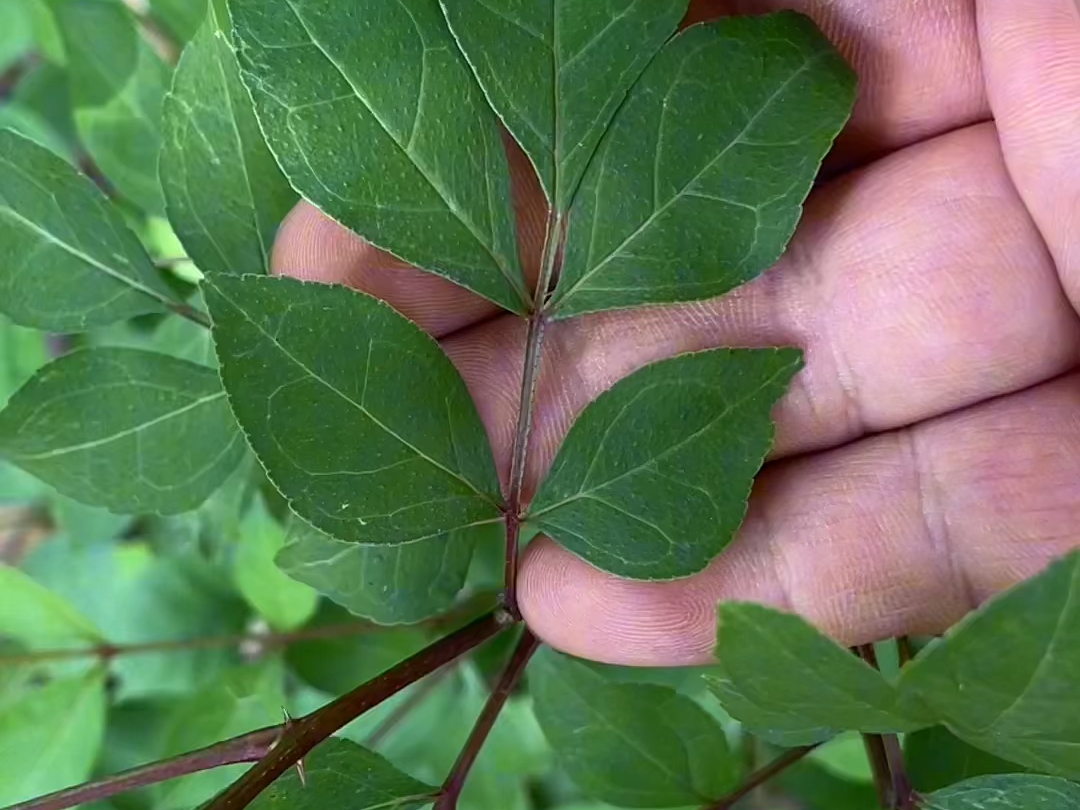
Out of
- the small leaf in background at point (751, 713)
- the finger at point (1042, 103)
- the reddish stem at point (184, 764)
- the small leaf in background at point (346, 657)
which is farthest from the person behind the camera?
the small leaf in background at point (346, 657)

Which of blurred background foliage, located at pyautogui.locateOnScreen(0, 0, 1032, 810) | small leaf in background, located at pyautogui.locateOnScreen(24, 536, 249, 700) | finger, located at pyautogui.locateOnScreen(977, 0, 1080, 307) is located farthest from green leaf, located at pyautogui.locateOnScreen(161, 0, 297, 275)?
finger, located at pyautogui.locateOnScreen(977, 0, 1080, 307)

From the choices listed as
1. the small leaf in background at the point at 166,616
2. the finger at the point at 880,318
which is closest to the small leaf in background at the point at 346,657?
the small leaf in background at the point at 166,616

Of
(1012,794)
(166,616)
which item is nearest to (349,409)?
(1012,794)

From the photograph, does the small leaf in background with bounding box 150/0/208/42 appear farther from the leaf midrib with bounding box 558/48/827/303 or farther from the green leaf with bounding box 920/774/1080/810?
the green leaf with bounding box 920/774/1080/810

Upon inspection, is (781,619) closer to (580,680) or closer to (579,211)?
(579,211)

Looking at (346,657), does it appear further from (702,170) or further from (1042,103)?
(1042,103)

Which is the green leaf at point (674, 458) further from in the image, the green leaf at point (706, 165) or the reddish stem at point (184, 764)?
the reddish stem at point (184, 764)

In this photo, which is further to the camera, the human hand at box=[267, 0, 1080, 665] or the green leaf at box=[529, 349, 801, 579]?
the human hand at box=[267, 0, 1080, 665]

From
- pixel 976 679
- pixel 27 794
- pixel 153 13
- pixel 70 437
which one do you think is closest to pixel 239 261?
pixel 70 437
